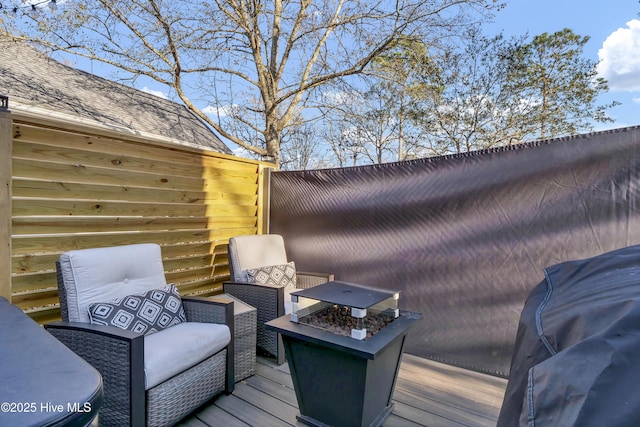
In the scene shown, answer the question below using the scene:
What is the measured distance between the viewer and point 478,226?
233 cm

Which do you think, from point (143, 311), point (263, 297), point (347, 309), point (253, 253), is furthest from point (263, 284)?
point (347, 309)

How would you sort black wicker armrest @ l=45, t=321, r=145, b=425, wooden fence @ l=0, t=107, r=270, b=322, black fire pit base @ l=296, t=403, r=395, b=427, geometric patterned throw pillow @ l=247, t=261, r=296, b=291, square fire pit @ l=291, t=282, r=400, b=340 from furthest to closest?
geometric patterned throw pillow @ l=247, t=261, r=296, b=291 < wooden fence @ l=0, t=107, r=270, b=322 < black fire pit base @ l=296, t=403, r=395, b=427 < square fire pit @ l=291, t=282, r=400, b=340 < black wicker armrest @ l=45, t=321, r=145, b=425

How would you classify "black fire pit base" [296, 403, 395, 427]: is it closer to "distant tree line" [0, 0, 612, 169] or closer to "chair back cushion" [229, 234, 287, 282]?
"chair back cushion" [229, 234, 287, 282]

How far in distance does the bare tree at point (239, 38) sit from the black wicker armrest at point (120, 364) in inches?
116

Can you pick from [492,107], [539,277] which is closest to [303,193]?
[539,277]

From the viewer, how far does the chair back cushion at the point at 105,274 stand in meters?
1.76

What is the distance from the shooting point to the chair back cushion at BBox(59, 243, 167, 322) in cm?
176

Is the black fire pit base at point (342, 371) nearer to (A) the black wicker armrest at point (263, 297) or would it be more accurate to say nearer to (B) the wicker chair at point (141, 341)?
(B) the wicker chair at point (141, 341)

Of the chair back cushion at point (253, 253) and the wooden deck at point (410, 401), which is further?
the chair back cushion at point (253, 253)

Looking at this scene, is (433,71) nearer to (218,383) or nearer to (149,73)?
(149,73)

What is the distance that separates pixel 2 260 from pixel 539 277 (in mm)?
3140

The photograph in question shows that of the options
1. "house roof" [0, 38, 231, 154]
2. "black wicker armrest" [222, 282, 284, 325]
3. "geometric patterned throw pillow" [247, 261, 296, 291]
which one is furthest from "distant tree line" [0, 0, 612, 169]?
"black wicker armrest" [222, 282, 284, 325]

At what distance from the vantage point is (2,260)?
5.74 feet

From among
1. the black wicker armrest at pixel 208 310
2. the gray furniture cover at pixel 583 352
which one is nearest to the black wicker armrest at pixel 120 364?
the black wicker armrest at pixel 208 310
